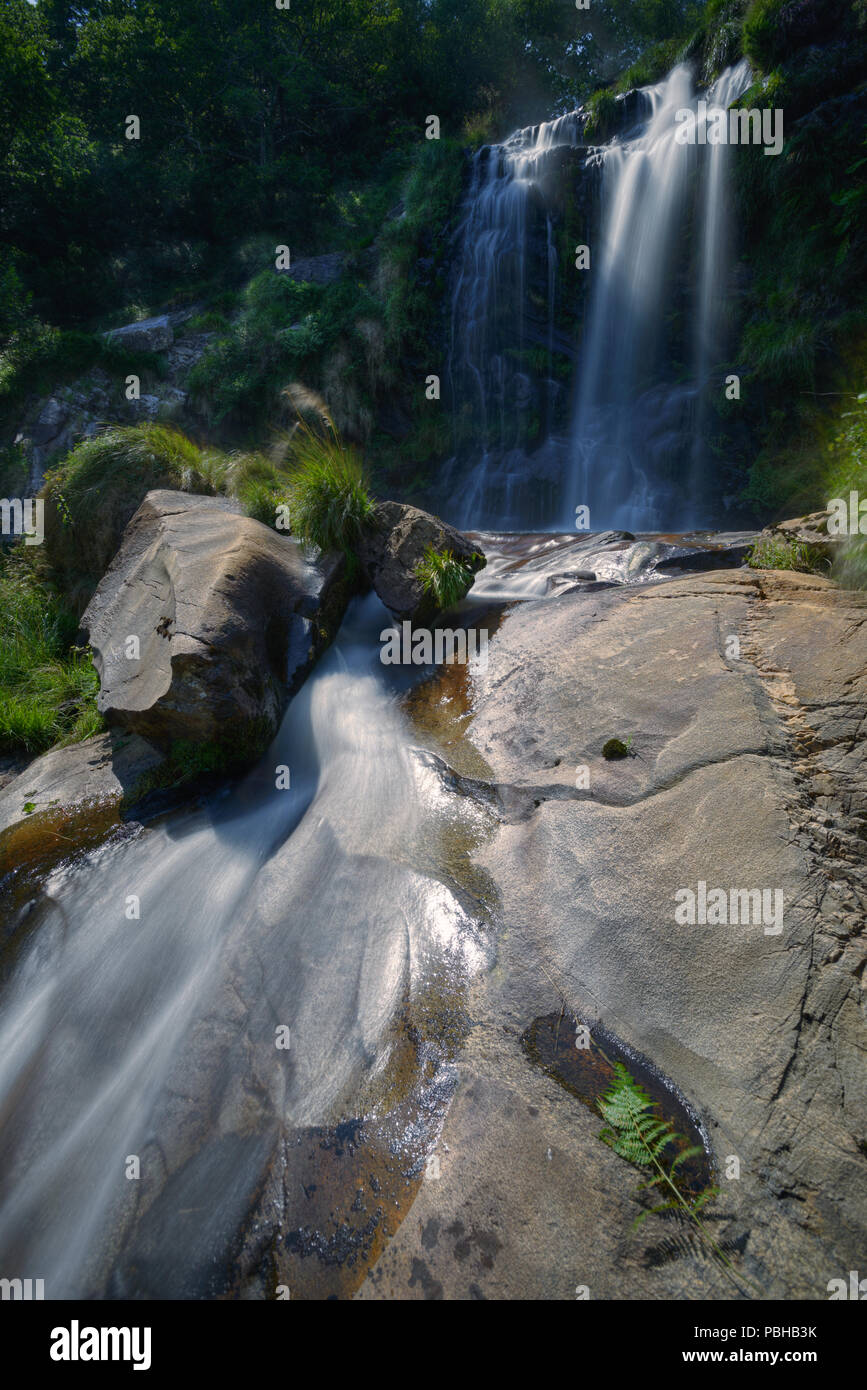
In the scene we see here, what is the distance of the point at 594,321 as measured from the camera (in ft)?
39.8

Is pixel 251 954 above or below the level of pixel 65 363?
below

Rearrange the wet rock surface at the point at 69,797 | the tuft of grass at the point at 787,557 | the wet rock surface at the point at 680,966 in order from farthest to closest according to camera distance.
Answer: the tuft of grass at the point at 787,557, the wet rock surface at the point at 69,797, the wet rock surface at the point at 680,966

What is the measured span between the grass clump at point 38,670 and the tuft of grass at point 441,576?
315 centimetres

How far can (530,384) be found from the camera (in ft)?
41.9

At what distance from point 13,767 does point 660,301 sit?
12897mm

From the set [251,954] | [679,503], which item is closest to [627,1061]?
[251,954]

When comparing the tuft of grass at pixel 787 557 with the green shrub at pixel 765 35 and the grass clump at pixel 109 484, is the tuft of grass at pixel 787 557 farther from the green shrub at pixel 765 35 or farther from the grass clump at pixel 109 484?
the green shrub at pixel 765 35

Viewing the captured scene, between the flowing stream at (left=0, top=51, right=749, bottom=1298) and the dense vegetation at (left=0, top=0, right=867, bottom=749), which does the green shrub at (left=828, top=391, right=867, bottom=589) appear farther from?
the flowing stream at (left=0, top=51, right=749, bottom=1298)

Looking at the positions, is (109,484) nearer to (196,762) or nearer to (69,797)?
(69,797)

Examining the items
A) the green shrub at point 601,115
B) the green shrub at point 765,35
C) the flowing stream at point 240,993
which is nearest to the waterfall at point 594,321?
the green shrub at point 601,115

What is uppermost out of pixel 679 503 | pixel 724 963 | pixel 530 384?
pixel 530 384

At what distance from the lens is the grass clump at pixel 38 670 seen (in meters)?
5.40

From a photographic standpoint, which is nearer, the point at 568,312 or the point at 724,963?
the point at 724,963
